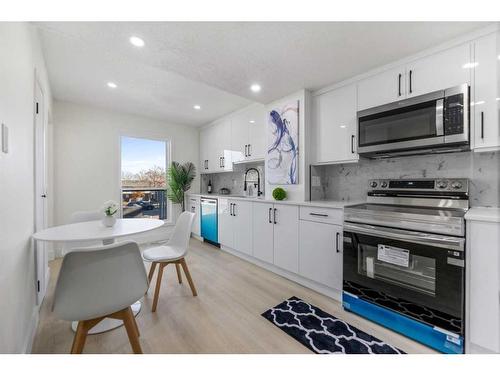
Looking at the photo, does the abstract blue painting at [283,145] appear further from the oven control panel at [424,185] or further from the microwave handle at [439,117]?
the microwave handle at [439,117]

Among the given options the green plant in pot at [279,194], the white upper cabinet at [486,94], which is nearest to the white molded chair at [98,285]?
the green plant in pot at [279,194]

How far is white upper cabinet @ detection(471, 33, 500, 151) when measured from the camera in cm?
159

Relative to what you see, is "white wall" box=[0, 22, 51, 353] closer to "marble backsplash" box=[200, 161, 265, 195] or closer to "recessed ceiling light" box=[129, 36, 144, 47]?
"recessed ceiling light" box=[129, 36, 144, 47]

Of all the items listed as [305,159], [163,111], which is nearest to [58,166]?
[163,111]

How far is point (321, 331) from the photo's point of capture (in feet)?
5.58

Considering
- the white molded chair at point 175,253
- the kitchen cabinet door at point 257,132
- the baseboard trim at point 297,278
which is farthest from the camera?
the kitchen cabinet door at point 257,132

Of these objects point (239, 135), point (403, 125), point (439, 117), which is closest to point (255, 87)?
point (239, 135)

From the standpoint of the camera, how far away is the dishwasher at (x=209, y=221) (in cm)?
392

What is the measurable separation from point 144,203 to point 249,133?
8.49 feet

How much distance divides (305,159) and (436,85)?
1.34m

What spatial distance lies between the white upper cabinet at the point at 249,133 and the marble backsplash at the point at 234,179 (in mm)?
325

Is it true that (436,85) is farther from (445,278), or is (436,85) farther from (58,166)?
(58,166)

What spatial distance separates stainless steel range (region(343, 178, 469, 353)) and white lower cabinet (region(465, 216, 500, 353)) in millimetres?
45

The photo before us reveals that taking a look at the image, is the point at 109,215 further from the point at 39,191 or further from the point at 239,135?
the point at 239,135
